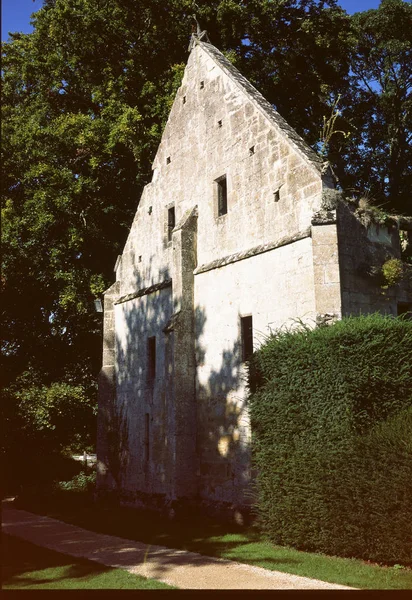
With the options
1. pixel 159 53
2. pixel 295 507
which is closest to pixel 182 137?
pixel 159 53

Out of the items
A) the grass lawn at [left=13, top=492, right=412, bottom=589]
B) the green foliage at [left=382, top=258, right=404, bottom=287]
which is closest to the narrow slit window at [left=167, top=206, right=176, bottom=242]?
the green foliage at [left=382, top=258, right=404, bottom=287]

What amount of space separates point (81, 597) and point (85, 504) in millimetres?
12841

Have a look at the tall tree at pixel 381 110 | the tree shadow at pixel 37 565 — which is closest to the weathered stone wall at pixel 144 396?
the tree shadow at pixel 37 565

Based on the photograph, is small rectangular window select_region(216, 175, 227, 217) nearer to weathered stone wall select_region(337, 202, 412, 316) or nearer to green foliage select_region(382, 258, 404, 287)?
weathered stone wall select_region(337, 202, 412, 316)

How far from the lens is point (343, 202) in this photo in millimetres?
12320

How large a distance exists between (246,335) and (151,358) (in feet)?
15.1

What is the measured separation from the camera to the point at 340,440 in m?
9.30

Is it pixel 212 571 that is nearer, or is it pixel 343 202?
pixel 212 571

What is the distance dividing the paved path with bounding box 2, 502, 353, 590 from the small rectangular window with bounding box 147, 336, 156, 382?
493cm

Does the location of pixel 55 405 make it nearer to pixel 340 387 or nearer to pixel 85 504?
pixel 85 504

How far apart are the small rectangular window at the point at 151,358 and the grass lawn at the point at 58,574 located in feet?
23.5

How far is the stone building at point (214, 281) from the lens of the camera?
1234 centimetres

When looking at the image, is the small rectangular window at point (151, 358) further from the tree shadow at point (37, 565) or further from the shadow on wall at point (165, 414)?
the tree shadow at point (37, 565)

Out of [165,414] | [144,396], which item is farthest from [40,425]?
[165,414]
